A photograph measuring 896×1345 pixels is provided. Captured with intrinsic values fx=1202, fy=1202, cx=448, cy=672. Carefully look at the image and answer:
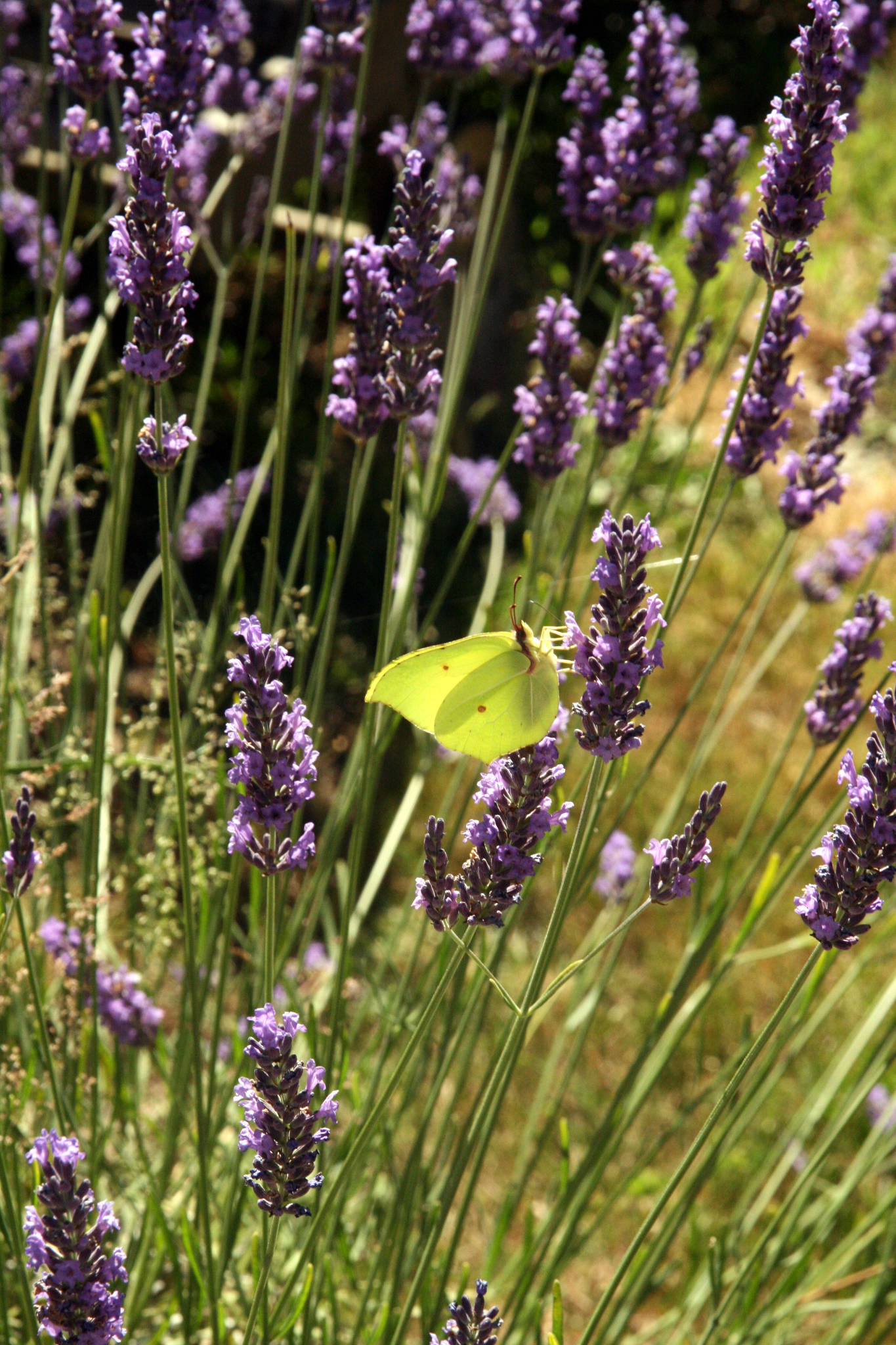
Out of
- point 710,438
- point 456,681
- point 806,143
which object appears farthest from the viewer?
point 710,438

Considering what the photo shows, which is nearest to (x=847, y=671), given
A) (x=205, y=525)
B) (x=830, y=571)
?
(x=830, y=571)

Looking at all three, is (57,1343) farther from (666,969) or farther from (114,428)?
(666,969)

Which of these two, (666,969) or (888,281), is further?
(666,969)

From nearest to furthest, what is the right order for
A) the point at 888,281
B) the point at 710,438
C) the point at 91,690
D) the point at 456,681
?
the point at 456,681 < the point at 888,281 < the point at 91,690 < the point at 710,438

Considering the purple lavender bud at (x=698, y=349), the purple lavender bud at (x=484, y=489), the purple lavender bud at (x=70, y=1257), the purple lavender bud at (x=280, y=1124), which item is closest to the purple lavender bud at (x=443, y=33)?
the purple lavender bud at (x=698, y=349)

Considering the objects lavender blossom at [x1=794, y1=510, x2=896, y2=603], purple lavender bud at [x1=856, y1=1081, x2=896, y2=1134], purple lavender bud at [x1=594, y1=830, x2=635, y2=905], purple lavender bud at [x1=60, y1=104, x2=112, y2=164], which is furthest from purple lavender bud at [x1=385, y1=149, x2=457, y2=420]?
purple lavender bud at [x1=856, y1=1081, x2=896, y2=1134]

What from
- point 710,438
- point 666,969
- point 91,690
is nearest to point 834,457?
point 91,690
